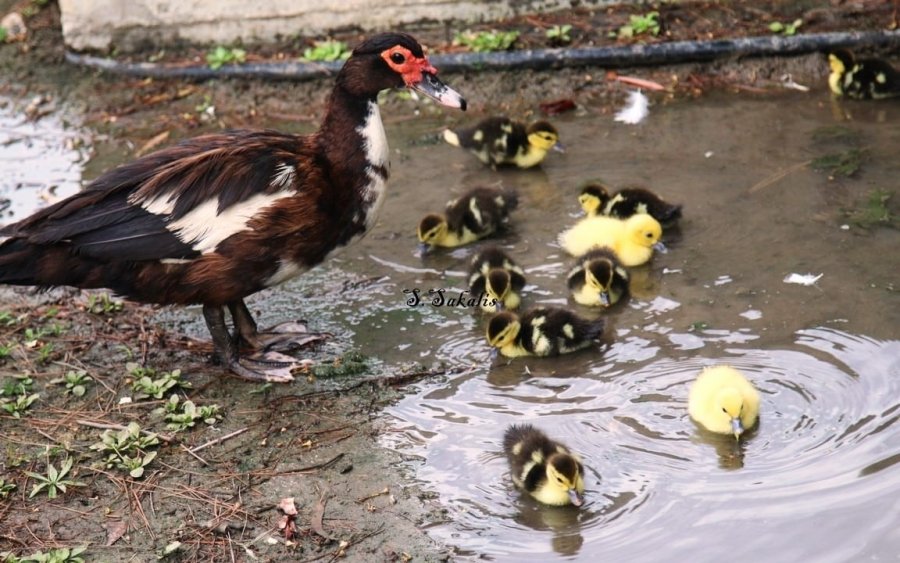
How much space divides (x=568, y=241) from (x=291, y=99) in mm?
2918

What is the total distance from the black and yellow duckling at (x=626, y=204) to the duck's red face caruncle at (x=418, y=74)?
1199 millimetres

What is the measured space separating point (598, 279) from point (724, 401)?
1282 mm

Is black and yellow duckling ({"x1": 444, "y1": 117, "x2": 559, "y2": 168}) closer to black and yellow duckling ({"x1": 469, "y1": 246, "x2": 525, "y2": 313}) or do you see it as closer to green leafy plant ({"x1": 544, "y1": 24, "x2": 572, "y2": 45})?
green leafy plant ({"x1": 544, "y1": 24, "x2": 572, "y2": 45})

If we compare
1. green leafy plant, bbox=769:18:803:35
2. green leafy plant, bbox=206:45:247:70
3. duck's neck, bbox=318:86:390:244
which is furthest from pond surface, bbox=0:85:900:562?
green leafy plant, bbox=206:45:247:70

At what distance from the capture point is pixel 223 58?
28.0 feet

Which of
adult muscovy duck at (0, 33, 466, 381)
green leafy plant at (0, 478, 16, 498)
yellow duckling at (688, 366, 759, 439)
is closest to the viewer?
yellow duckling at (688, 366, 759, 439)

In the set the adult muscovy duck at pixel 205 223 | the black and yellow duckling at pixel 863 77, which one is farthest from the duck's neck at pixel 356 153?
the black and yellow duckling at pixel 863 77

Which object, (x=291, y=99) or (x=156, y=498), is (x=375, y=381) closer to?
(x=156, y=498)

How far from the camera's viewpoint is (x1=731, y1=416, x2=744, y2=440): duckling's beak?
4.45 m

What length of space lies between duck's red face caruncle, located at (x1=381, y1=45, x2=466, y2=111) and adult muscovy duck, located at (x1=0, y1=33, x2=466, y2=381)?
0.42 m

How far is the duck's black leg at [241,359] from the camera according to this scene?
539 centimetres

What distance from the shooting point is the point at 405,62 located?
556cm

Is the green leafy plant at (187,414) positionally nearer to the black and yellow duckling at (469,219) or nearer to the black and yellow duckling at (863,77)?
the black and yellow duckling at (469,219)

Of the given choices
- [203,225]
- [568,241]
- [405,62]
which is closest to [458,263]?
[568,241]
